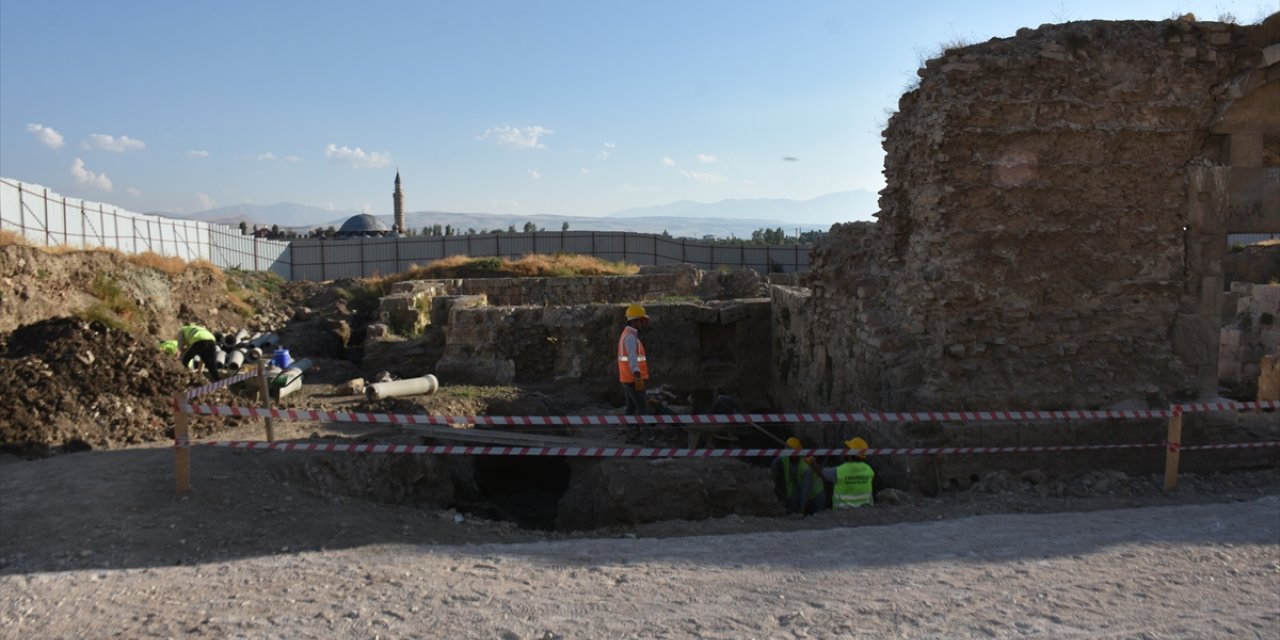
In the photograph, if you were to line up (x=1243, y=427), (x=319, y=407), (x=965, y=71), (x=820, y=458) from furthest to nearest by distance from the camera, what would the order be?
1. (x=319, y=407)
2. (x=820, y=458)
3. (x=1243, y=427)
4. (x=965, y=71)

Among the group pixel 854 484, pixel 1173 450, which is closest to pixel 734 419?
pixel 854 484

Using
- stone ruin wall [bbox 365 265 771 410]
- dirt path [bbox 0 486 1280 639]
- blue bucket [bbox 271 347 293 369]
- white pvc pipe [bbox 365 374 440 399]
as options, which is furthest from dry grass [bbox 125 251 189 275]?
dirt path [bbox 0 486 1280 639]

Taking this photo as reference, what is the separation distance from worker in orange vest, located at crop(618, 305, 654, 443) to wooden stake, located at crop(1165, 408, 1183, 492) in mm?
4884

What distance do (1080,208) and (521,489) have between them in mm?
6382

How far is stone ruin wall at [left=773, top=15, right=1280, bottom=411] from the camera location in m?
8.33

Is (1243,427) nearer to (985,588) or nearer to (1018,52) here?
(1018,52)

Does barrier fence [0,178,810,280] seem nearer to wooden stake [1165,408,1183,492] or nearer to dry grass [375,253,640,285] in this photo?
dry grass [375,253,640,285]

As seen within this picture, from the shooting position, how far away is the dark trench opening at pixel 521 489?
932 centimetres

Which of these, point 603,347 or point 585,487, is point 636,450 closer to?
point 585,487

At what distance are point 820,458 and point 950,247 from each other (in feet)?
9.35

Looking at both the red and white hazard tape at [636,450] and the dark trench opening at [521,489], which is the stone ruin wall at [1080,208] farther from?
the dark trench opening at [521,489]

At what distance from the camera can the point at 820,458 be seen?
401 inches

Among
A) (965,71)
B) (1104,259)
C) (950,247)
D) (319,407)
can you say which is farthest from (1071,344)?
(319,407)

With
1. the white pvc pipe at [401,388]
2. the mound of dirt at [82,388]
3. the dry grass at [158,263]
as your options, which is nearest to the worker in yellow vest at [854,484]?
the mound of dirt at [82,388]
